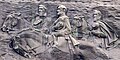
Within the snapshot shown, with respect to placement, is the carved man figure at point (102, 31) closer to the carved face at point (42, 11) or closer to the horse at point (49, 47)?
the horse at point (49, 47)

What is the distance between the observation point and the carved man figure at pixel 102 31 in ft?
27.1

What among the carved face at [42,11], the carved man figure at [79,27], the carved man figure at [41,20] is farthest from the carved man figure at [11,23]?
the carved man figure at [79,27]

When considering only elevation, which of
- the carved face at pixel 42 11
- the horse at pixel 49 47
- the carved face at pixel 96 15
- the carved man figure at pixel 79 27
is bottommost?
the horse at pixel 49 47

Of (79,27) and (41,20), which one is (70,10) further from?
(41,20)

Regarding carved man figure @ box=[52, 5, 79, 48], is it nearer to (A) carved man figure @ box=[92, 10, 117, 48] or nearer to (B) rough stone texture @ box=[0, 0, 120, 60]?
(B) rough stone texture @ box=[0, 0, 120, 60]

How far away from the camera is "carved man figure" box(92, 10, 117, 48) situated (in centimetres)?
827

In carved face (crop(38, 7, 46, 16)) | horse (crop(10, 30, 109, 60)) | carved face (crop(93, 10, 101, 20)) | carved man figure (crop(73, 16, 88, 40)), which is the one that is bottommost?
horse (crop(10, 30, 109, 60))

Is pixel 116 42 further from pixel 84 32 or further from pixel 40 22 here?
pixel 40 22

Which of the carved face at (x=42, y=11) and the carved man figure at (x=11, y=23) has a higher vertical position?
the carved face at (x=42, y=11)

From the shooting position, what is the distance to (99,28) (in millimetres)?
8328

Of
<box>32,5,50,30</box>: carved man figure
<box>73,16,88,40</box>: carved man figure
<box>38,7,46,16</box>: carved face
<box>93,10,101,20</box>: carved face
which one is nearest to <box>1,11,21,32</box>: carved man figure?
<box>32,5,50,30</box>: carved man figure

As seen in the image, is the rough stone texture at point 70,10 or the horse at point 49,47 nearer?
the horse at point 49,47

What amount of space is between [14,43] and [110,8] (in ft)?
7.72

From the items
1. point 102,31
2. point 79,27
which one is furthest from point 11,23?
point 102,31
